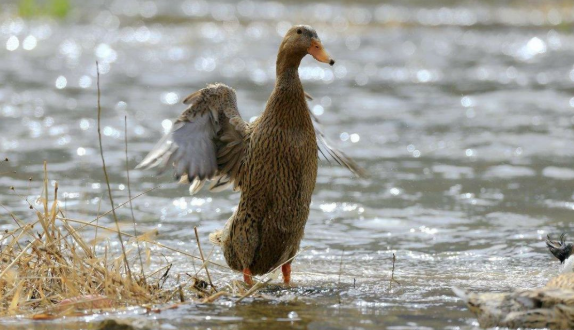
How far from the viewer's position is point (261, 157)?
20.2 ft

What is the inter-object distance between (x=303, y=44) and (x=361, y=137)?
18.3 ft

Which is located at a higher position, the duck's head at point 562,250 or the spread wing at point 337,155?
the spread wing at point 337,155

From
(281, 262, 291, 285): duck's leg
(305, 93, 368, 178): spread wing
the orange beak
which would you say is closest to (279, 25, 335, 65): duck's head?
the orange beak

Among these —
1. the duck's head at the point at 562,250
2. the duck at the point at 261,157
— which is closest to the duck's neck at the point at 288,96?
the duck at the point at 261,157

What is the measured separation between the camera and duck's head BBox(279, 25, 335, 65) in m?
6.03

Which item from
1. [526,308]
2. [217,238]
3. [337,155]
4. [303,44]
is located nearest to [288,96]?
[303,44]

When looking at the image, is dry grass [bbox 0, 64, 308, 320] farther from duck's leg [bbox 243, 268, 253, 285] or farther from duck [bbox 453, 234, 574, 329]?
duck [bbox 453, 234, 574, 329]

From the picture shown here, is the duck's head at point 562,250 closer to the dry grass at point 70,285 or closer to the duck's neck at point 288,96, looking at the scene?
the duck's neck at point 288,96

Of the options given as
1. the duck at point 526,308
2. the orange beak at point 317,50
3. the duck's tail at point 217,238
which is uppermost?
the orange beak at point 317,50

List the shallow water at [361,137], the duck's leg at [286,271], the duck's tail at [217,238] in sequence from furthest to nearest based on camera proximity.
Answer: the duck's tail at [217,238] < the duck's leg at [286,271] < the shallow water at [361,137]

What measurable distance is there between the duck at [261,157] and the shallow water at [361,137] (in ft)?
1.03

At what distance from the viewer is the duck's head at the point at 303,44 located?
19.8 ft

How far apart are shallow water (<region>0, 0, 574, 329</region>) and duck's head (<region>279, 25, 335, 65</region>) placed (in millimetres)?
1376

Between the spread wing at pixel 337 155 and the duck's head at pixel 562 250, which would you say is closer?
the duck's head at pixel 562 250
